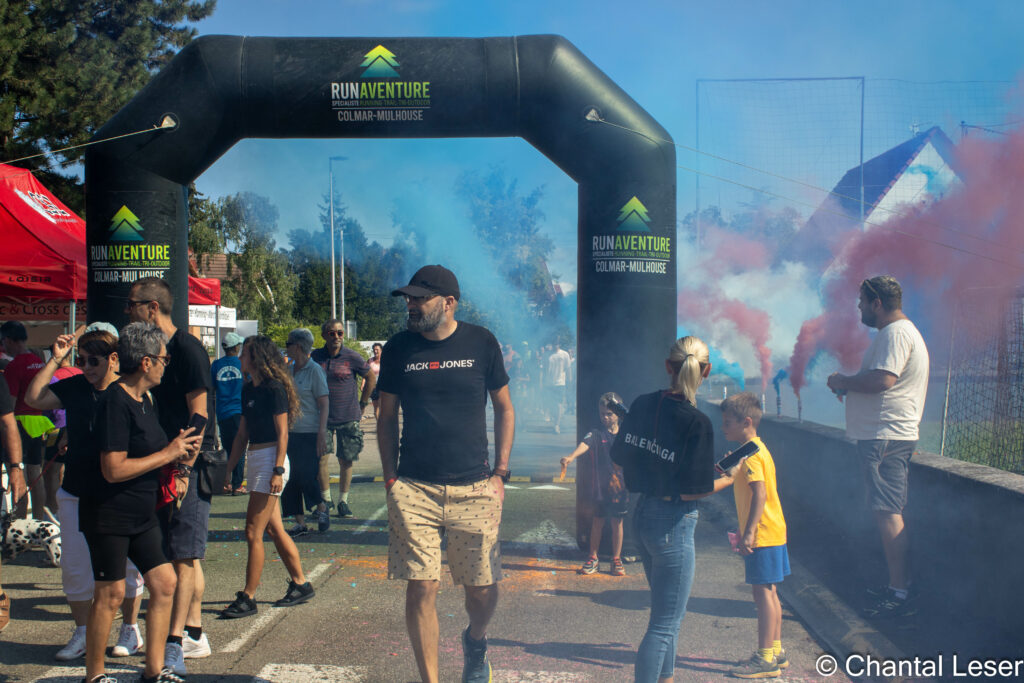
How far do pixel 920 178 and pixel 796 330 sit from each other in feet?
14.8

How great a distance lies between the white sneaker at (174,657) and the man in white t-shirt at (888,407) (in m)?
3.79

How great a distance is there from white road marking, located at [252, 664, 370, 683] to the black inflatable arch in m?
3.09

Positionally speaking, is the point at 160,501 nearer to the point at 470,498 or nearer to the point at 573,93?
the point at 470,498

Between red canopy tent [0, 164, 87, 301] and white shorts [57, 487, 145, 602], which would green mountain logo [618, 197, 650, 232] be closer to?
white shorts [57, 487, 145, 602]

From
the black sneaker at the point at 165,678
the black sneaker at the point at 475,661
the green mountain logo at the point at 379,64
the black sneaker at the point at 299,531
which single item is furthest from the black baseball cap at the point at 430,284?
the black sneaker at the point at 299,531

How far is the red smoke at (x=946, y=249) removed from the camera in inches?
460

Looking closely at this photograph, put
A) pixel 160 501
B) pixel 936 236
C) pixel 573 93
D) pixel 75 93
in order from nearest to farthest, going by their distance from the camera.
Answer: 1. pixel 160 501
2. pixel 573 93
3. pixel 936 236
4. pixel 75 93

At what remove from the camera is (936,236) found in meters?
13.2

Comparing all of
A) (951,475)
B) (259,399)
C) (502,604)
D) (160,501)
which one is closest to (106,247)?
(259,399)

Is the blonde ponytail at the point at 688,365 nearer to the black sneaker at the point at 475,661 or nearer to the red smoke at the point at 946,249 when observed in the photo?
the black sneaker at the point at 475,661

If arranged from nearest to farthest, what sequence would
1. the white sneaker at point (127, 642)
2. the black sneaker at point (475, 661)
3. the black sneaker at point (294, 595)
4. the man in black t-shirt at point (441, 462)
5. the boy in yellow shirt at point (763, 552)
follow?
the man in black t-shirt at point (441, 462)
the black sneaker at point (475, 661)
the boy in yellow shirt at point (763, 552)
the white sneaker at point (127, 642)
the black sneaker at point (294, 595)

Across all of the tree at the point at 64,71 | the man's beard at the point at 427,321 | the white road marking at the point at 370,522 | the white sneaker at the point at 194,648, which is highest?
the tree at the point at 64,71

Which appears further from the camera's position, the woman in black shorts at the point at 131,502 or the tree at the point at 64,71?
the tree at the point at 64,71

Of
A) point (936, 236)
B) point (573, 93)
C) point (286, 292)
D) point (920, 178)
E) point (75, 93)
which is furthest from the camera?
point (286, 292)
